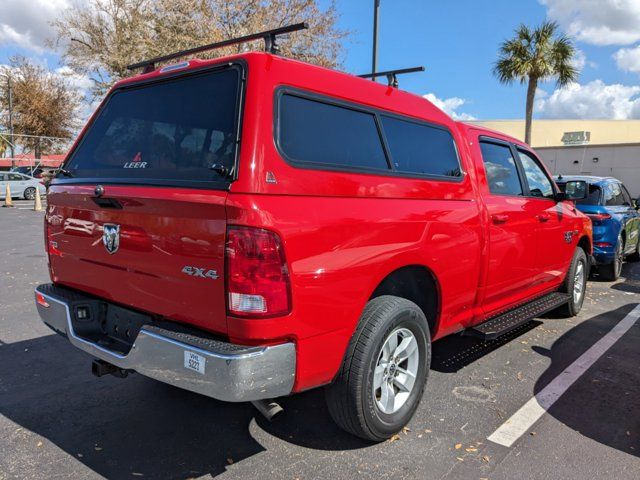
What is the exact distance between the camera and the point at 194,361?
2.36 metres

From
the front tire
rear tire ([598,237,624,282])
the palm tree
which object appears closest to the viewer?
the front tire

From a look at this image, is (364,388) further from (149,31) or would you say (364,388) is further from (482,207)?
(149,31)

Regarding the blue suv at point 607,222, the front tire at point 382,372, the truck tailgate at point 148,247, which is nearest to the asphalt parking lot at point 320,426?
the front tire at point 382,372

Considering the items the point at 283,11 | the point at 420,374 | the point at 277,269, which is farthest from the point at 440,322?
the point at 283,11

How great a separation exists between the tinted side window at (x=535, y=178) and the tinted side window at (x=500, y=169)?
0.28m

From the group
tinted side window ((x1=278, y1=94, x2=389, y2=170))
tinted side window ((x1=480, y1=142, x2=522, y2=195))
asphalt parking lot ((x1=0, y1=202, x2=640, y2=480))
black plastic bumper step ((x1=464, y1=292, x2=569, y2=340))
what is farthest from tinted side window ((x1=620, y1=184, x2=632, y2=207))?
tinted side window ((x1=278, y1=94, x2=389, y2=170))

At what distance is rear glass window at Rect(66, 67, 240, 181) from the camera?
8.54 ft

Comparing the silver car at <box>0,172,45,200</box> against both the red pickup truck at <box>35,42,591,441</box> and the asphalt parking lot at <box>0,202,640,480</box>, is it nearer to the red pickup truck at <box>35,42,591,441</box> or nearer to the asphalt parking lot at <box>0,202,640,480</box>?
the asphalt parking lot at <box>0,202,640,480</box>

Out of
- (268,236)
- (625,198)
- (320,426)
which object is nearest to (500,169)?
(320,426)

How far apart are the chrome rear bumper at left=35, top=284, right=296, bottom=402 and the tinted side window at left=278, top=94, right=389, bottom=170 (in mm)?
989

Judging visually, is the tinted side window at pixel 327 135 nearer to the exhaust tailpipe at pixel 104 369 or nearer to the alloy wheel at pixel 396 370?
the alloy wheel at pixel 396 370

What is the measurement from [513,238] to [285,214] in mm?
2601

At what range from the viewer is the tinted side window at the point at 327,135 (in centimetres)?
263

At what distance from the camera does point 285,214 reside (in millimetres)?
2375
